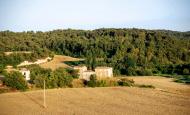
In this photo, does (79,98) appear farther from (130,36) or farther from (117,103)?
(130,36)

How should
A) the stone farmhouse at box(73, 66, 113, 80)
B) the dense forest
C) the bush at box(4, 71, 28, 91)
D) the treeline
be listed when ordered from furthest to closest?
the dense forest < the treeline < the stone farmhouse at box(73, 66, 113, 80) < the bush at box(4, 71, 28, 91)

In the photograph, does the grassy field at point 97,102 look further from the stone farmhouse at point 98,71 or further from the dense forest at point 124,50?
the dense forest at point 124,50

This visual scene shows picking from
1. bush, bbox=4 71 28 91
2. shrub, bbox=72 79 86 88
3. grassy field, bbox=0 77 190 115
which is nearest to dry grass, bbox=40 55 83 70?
shrub, bbox=72 79 86 88

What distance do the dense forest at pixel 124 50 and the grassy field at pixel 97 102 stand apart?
80.3 feet

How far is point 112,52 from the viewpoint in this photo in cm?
8525

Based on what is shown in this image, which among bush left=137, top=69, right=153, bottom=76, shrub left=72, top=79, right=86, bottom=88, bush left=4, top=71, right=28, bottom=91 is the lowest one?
bush left=137, top=69, right=153, bottom=76

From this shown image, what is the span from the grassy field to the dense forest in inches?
963

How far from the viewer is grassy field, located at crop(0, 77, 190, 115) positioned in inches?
1147

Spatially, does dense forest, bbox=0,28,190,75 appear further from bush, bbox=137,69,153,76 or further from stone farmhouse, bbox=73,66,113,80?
stone farmhouse, bbox=73,66,113,80

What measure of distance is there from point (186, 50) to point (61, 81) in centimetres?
4535

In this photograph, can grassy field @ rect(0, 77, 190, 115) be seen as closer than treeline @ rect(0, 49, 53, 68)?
Yes

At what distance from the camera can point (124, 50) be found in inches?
Answer: 3268

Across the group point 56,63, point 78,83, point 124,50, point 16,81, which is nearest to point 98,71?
point 78,83

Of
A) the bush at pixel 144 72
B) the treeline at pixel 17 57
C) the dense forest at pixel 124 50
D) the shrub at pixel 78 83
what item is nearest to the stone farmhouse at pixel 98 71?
the dense forest at pixel 124 50
